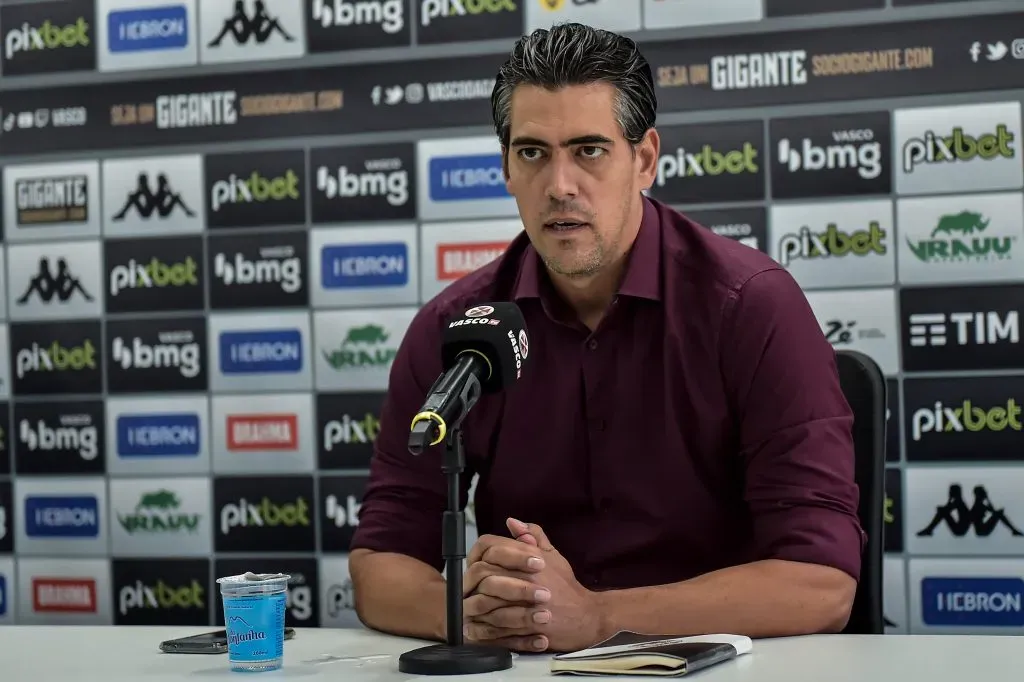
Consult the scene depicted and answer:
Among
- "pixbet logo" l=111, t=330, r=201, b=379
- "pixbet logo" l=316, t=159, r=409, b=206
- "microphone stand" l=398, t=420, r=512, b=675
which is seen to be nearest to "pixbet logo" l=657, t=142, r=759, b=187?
"pixbet logo" l=316, t=159, r=409, b=206

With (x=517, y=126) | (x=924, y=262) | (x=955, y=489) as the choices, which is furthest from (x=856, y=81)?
(x=517, y=126)

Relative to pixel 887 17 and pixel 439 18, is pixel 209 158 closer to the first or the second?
pixel 439 18

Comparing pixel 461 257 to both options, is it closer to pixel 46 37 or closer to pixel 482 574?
pixel 46 37

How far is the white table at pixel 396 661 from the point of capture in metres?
1.25

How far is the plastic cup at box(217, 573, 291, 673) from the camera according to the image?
1.35 metres

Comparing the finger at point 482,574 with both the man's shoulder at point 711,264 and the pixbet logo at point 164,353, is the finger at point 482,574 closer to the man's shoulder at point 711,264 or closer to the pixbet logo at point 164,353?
the man's shoulder at point 711,264

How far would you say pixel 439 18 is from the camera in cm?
321

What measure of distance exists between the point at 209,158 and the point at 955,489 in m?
2.13

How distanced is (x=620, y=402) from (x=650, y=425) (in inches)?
2.2

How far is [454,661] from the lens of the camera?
1.30m

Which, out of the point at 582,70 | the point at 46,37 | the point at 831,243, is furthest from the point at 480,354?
the point at 46,37

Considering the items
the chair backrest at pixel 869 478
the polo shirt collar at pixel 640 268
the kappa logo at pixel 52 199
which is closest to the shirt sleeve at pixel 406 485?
the polo shirt collar at pixel 640 268

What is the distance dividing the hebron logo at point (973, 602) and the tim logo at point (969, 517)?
0.36ft

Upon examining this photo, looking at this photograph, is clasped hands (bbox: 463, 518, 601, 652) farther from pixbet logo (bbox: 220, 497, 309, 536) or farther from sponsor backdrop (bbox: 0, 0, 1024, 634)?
pixbet logo (bbox: 220, 497, 309, 536)
